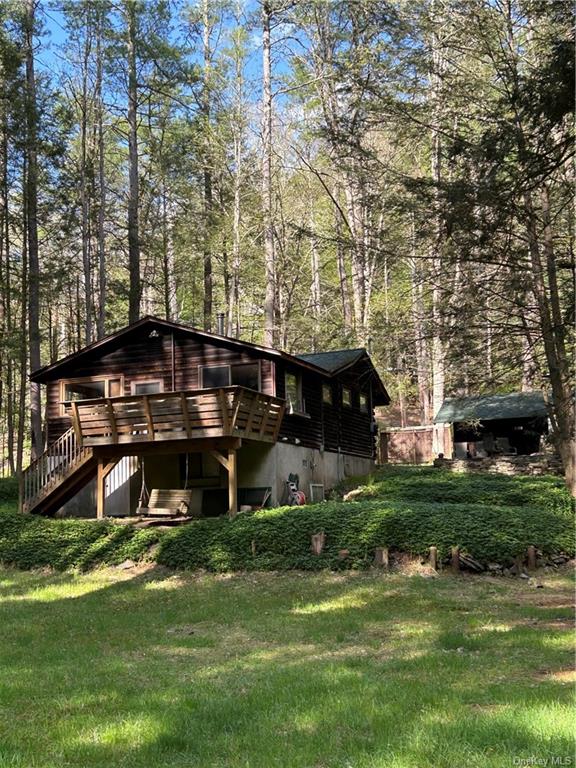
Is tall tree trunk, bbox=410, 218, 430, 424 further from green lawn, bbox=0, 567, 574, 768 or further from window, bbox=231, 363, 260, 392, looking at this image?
green lawn, bbox=0, 567, 574, 768

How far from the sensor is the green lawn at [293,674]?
13.8 ft

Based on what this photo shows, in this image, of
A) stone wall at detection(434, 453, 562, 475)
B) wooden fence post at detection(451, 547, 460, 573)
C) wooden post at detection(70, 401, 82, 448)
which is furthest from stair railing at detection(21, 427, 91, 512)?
stone wall at detection(434, 453, 562, 475)

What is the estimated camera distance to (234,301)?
29000 millimetres

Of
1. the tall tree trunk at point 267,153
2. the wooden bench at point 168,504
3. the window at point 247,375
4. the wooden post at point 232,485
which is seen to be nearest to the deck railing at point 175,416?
the wooden post at point 232,485

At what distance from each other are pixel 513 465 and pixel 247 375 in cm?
1078

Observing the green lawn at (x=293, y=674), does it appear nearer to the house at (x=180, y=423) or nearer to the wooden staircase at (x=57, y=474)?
the house at (x=180, y=423)

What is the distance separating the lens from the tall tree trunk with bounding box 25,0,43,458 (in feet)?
66.1

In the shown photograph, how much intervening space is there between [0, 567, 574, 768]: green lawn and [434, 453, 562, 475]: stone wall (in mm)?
11128

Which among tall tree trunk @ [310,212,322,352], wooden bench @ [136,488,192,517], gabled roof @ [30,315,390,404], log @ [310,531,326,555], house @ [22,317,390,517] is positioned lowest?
log @ [310,531,326,555]

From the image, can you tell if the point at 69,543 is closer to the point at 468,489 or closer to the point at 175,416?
the point at 175,416

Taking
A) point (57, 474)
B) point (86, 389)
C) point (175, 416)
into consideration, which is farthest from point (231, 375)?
point (57, 474)

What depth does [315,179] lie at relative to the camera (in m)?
31.0

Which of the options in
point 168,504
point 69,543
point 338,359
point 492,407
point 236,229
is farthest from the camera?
point 492,407

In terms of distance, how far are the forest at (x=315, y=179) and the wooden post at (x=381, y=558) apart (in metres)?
4.06
